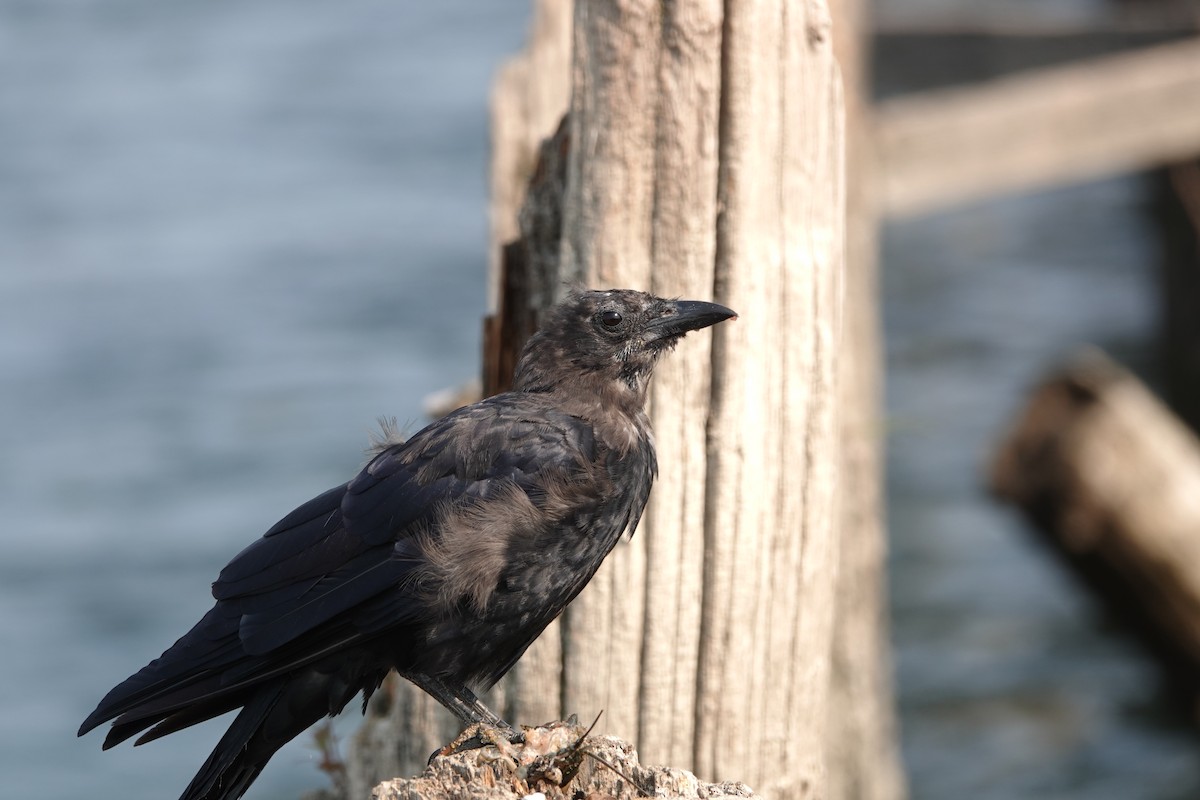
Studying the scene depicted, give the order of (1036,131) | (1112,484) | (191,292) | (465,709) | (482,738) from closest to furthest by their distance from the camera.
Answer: (482,738)
(465,709)
(1036,131)
(1112,484)
(191,292)

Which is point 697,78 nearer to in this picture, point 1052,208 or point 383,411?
point 383,411

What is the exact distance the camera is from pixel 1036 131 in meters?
6.97

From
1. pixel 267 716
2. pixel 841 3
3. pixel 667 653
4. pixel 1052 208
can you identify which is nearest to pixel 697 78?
pixel 667 653

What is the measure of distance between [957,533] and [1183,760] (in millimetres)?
2905

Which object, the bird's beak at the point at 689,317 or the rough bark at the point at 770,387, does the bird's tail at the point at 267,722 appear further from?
the bird's beak at the point at 689,317

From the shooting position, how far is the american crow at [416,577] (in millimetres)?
3295

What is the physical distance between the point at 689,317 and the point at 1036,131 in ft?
13.5

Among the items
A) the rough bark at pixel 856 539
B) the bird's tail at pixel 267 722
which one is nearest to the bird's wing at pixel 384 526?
the bird's tail at pixel 267 722

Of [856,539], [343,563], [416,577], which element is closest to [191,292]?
[856,539]

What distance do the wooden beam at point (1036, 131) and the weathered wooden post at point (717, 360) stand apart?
3.38 meters

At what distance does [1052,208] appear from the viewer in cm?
1675

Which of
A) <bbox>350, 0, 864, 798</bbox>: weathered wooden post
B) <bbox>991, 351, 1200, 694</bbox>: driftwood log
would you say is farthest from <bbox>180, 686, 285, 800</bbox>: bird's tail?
<bbox>991, 351, 1200, 694</bbox>: driftwood log

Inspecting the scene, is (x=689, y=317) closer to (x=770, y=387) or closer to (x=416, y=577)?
(x=770, y=387)

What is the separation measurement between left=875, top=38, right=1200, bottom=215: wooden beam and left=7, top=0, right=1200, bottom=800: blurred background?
111cm
